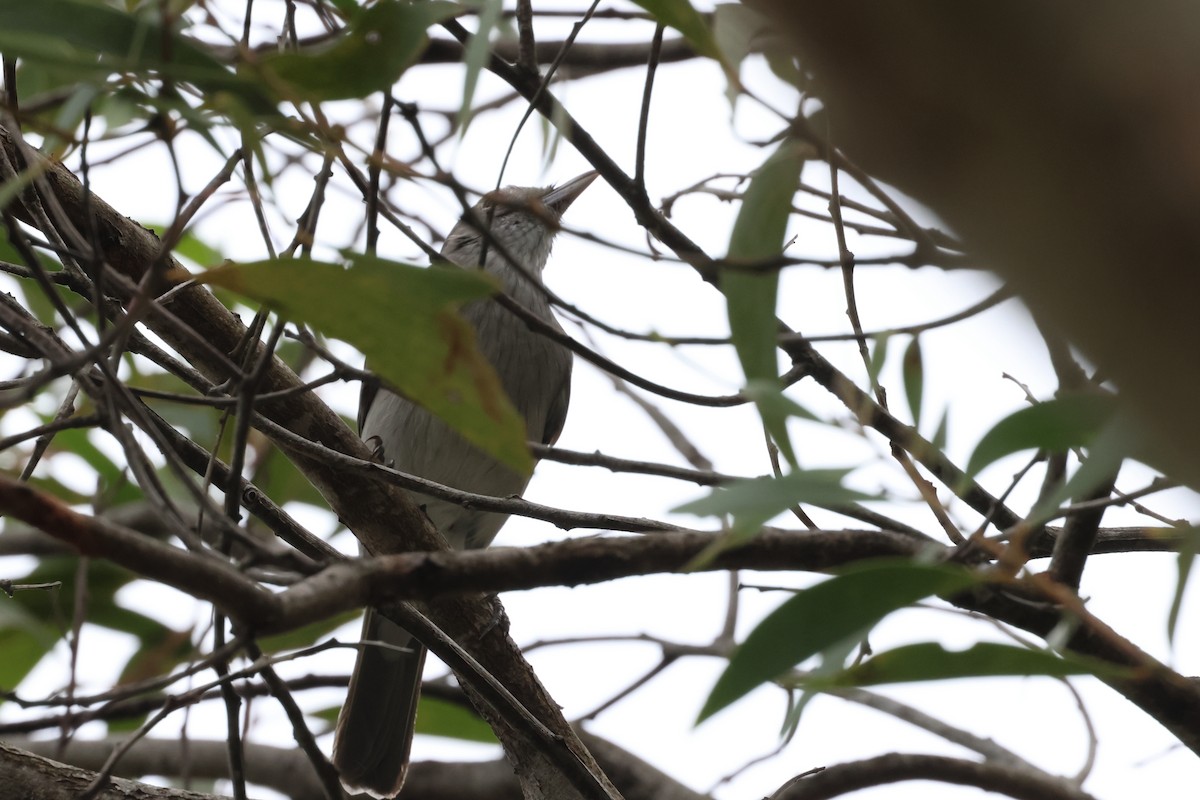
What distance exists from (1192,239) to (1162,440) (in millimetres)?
197

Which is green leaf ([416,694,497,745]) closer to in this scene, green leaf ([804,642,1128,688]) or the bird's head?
the bird's head

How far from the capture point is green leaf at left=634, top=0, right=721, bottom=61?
1460 millimetres

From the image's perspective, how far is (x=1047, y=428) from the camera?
1.23m

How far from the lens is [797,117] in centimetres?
150

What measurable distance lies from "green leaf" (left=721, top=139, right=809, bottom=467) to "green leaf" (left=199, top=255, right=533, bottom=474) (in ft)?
1.10

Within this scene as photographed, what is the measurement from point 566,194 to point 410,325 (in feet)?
11.2

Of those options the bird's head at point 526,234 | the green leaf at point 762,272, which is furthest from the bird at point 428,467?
the green leaf at point 762,272

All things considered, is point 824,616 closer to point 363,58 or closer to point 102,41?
point 363,58

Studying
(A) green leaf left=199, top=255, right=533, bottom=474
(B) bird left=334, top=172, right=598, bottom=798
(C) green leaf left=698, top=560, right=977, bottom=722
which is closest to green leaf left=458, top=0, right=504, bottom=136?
(A) green leaf left=199, top=255, right=533, bottom=474

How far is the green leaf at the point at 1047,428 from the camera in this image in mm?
1207

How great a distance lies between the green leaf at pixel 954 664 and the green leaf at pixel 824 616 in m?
0.04

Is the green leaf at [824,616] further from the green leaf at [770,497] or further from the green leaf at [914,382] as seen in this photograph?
the green leaf at [914,382]

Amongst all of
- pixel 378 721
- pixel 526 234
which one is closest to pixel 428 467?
pixel 378 721

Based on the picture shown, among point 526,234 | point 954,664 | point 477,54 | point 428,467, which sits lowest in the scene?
point 954,664
